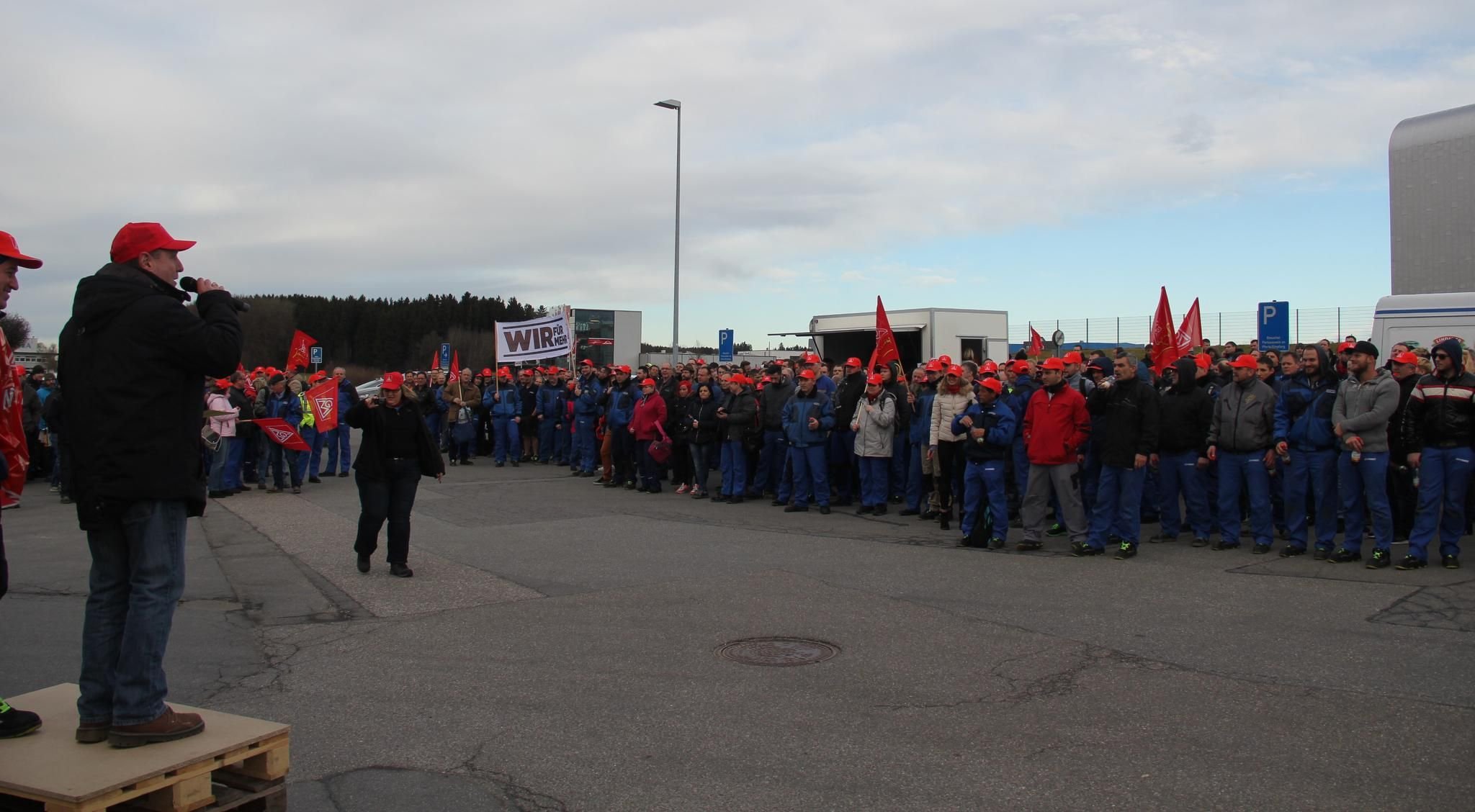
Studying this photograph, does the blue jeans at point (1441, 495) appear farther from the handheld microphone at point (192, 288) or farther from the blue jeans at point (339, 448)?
the blue jeans at point (339, 448)

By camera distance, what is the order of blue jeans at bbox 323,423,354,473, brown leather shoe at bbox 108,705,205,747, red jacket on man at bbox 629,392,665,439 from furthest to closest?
blue jeans at bbox 323,423,354,473
red jacket on man at bbox 629,392,665,439
brown leather shoe at bbox 108,705,205,747

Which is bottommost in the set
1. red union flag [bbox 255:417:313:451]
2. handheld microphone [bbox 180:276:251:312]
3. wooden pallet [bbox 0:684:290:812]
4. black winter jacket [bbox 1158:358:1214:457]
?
wooden pallet [bbox 0:684:290:812]

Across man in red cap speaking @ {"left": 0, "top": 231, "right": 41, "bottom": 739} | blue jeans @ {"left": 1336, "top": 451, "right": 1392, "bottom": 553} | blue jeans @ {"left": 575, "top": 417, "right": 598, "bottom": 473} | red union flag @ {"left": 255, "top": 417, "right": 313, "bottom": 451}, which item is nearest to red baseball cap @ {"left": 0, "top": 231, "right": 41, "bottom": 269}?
man in red cap speaking @ {"left": 0, "top": 231, "right": 41, "bottom": 739}

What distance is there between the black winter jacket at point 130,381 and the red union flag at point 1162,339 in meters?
12.6

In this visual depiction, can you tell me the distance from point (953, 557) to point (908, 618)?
2929mm

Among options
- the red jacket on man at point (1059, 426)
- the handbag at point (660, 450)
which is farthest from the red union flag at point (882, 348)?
the red jacket on man at point (1059, 426)

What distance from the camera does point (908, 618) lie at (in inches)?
322

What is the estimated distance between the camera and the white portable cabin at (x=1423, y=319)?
1349cm

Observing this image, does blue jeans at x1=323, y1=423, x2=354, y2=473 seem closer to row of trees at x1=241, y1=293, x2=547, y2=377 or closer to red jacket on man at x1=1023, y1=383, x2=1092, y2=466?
red jacket on man at x1=1023, y1=383, x2=1092, y2=466

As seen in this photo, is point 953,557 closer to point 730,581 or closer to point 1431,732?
point 730,581

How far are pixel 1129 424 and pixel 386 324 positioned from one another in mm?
89695

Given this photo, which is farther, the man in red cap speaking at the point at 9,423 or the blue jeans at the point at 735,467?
the blue jeans at the point at 735,467

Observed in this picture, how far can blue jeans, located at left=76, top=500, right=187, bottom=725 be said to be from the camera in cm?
416

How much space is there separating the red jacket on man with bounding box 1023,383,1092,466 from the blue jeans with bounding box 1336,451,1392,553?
7.80 feet
